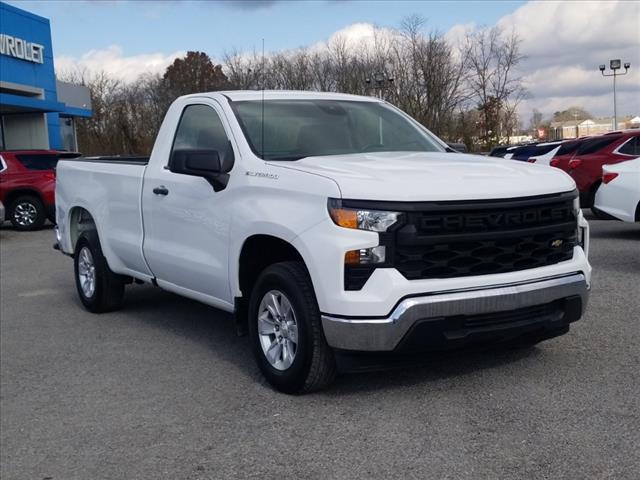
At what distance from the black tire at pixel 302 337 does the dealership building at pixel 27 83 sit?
24894mm

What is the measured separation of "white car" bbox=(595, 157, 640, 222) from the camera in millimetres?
10438

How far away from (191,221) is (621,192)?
7.17 meters

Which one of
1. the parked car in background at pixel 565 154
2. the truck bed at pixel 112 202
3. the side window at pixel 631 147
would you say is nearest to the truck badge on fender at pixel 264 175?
the truck bed at pixel 112 202

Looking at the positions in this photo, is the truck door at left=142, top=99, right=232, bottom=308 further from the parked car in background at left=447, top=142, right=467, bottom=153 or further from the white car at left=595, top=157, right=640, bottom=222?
the white car at left=595, top=157, right=640, bottom=222

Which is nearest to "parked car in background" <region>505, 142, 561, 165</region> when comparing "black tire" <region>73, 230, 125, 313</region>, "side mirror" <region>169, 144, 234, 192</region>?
"black tire" <region>73, 230, 125, 313</region>

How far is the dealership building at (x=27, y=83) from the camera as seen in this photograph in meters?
29.0

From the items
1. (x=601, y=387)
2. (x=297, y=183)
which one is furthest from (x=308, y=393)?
(x=601, y=387)

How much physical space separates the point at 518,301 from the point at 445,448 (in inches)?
41.2

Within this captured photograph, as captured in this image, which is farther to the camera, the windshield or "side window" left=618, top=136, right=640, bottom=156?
"side window" left=618, top=136, right=640, bottom=156

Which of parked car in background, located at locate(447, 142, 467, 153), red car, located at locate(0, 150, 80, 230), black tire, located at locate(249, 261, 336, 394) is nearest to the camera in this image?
black tire, located at locate(249, 261, 336, 394)

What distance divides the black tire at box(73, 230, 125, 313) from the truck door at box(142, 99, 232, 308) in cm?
124

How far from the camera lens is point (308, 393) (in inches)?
187

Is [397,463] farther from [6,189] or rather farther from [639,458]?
[6,189]

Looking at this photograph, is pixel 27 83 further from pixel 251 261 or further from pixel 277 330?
pixel 277 330
